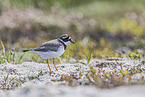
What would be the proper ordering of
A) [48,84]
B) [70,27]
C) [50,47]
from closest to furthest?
[48,84], [50,47], [70,27]

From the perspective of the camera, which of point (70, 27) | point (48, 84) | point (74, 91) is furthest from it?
point (70, 27)

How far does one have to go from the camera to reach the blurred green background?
10609 millimetres

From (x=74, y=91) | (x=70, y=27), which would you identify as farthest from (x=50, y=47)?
(x=70, y=27)

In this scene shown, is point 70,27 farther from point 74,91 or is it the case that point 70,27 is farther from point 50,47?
point 74,91

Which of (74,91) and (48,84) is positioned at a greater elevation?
(48,84)

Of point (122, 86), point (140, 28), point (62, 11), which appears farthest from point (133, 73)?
point (62, 11)

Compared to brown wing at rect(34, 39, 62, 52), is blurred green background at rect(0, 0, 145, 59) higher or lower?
higher

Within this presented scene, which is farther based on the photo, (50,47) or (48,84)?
(50,47)

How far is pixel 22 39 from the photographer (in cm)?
1125

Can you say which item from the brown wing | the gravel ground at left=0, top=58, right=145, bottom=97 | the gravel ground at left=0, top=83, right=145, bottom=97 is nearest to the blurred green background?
the gravel ground at left=0, top=58, right=145, bottom=97

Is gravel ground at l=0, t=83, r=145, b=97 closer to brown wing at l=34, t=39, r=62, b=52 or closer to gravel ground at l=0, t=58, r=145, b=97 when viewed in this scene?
gravel ground at l=0, t=58, r=145, b=97

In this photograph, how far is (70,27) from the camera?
13.0 meters

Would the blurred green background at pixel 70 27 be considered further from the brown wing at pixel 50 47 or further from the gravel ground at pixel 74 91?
the gravel ground at pixel 74 91

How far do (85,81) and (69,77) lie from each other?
0.41 m
